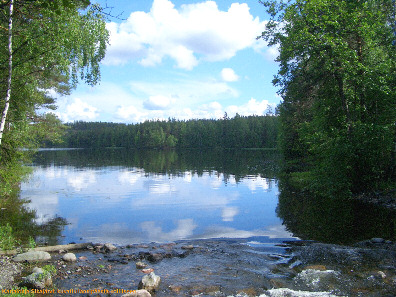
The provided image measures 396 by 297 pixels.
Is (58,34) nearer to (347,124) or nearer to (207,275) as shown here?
(207,275)

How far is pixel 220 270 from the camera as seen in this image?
9.88 metres

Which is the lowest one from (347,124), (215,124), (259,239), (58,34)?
(259,239)

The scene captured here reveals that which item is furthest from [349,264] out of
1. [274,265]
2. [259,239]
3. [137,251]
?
[137,251]

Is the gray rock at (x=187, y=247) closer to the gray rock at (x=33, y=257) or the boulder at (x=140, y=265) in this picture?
the boulder at (x=140, y=265)

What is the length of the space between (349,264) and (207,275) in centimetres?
449

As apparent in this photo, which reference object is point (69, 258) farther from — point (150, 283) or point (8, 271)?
point (150, 283)

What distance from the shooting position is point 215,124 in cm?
18038

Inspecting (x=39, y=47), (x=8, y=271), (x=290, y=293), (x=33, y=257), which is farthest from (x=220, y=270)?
(x=39, y=47)

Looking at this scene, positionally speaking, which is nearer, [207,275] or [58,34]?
[207,275]

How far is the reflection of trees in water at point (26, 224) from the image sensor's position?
13.8 meters

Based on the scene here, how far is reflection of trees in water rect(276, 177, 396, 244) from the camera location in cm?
1403

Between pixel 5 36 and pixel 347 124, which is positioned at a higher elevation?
pixel 5 36

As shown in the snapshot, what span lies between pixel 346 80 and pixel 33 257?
20046 mm

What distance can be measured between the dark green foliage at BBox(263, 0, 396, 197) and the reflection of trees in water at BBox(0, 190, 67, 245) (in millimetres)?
16739
